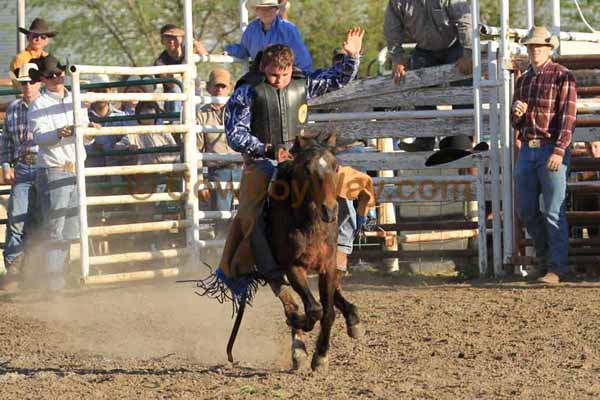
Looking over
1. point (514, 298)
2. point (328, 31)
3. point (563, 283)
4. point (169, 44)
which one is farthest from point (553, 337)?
point (328, 31)

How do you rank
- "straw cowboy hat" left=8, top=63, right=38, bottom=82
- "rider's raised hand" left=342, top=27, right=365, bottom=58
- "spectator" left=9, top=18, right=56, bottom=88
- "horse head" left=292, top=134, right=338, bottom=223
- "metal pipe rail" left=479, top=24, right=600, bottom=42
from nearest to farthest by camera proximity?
"horse head" left=292, top=134, right=338, bottom=223 < "rider's raised hand" left=342, top=27, right=365, bottom=58 < "metal pipe rail" left=479, top=24, right=600, bottom=42 < "straw cowboy hat" left=8, top=63, right=38, bottom=82 < "spectator" left=9, top=18, right=56, bottom=88

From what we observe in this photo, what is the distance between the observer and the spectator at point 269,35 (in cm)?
1074

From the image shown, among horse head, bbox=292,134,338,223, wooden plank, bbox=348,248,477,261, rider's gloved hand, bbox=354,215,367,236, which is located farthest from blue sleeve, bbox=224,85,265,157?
wooden plank, bbox=348,248,477,261

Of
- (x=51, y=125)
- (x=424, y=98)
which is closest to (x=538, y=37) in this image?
(x=424, y=98)

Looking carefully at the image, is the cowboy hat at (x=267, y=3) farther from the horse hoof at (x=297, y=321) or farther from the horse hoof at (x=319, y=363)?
the horse hoof at (x=319, y=363)

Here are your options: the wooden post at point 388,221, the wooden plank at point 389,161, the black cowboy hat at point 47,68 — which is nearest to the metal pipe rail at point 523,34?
the wooden plank at point 389,161

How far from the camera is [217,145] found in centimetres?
1183

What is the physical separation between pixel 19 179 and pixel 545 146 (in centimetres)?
504

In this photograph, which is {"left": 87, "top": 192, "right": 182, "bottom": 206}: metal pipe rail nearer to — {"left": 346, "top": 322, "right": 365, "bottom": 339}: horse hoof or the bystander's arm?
the bystander's arm

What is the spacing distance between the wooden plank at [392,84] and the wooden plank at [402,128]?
1.07 feet

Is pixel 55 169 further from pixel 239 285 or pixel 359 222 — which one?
pixel 359 222

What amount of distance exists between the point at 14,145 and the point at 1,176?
21.8 inches

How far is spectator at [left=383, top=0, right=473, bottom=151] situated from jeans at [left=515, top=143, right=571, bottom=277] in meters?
1.20

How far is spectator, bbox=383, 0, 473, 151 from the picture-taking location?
10602 millimetres
